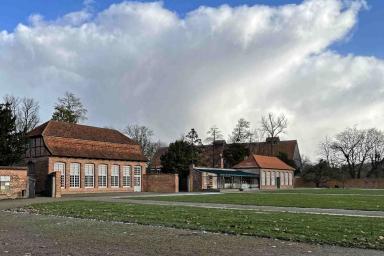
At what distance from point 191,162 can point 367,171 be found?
54103mm

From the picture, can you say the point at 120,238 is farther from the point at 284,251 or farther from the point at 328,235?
the point at 328,235

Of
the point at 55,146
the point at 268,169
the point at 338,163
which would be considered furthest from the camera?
the point at 338,163

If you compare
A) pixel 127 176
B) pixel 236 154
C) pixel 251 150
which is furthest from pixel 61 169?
pixel 251 150

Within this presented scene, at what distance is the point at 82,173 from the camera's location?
55.6 m

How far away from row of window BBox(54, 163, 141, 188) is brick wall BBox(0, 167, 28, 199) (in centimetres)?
952

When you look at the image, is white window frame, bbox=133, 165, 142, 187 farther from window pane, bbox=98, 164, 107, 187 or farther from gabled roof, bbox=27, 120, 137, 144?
window pane, bbox=98, 164, 107, 187

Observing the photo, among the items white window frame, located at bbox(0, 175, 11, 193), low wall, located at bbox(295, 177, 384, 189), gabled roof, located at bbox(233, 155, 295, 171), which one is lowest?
low wall, located at bbox(295, 177, 384, 189)

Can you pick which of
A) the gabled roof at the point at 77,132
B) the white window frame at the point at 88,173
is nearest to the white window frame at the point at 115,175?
the white window frame at the point at 88,173

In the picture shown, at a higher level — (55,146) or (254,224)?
(55,146)

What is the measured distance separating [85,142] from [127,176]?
25.1 ft

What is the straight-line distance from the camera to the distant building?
68938 mm

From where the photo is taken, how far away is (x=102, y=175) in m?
58.7

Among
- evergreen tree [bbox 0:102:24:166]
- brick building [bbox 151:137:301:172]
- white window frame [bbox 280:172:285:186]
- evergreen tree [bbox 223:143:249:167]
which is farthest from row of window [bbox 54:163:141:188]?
white window frame [bbox 280:172:285:186]

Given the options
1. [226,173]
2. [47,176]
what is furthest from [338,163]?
[47,176]
